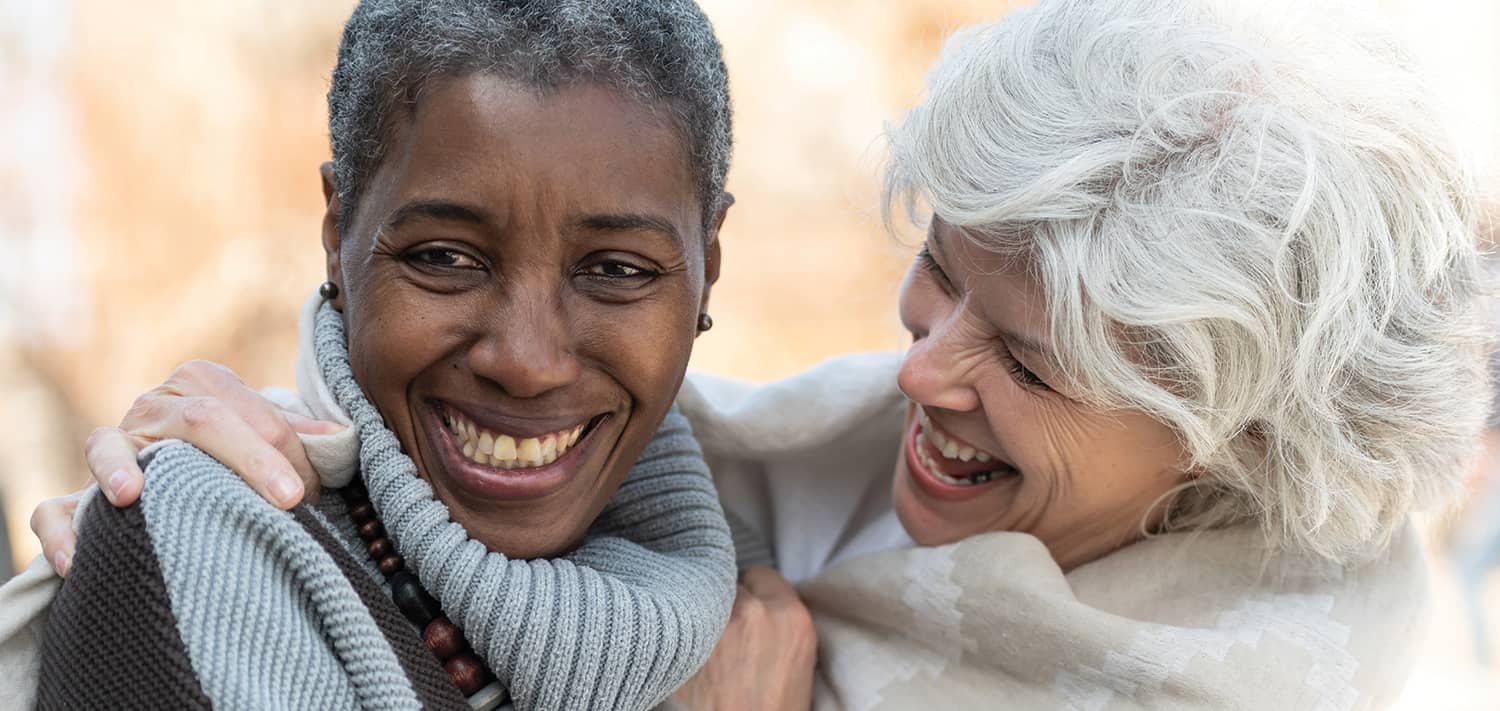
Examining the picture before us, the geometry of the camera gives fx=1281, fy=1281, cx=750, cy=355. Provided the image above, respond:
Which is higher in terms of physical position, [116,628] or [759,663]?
[116,628]

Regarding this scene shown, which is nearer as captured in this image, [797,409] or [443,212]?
[443,212]

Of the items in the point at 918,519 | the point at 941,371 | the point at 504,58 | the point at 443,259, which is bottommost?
the point at 918,519

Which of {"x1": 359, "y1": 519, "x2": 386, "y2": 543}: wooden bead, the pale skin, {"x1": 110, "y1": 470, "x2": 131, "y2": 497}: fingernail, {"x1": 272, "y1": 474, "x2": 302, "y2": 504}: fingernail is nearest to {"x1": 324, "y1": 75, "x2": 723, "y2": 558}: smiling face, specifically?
{"x1": 359, "y1": 519, "x2": 386, "y2": 543}: wooden bead

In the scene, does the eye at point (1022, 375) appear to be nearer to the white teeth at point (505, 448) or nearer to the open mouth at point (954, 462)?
the open mouth at point (954, 462)

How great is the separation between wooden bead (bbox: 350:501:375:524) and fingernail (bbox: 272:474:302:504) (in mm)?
249

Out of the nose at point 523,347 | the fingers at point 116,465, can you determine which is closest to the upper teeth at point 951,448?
the nose at point 523,347

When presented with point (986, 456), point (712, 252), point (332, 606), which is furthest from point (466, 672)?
point (986, 456)

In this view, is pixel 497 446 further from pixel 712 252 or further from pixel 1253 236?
pixel 1253 236

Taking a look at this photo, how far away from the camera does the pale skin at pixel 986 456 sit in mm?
2201

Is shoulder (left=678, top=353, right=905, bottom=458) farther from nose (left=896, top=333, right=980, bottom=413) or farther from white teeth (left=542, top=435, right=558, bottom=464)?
white teeth (left=542, top=435, right=558, bottom=464)

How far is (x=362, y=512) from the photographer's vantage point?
186 centimetres

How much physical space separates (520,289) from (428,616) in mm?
483

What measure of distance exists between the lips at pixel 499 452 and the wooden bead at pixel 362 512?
0.44 ft

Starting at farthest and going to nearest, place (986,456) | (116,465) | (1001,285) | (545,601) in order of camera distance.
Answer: (986,456)
(1001,285)
(545,601)
(116,465)
